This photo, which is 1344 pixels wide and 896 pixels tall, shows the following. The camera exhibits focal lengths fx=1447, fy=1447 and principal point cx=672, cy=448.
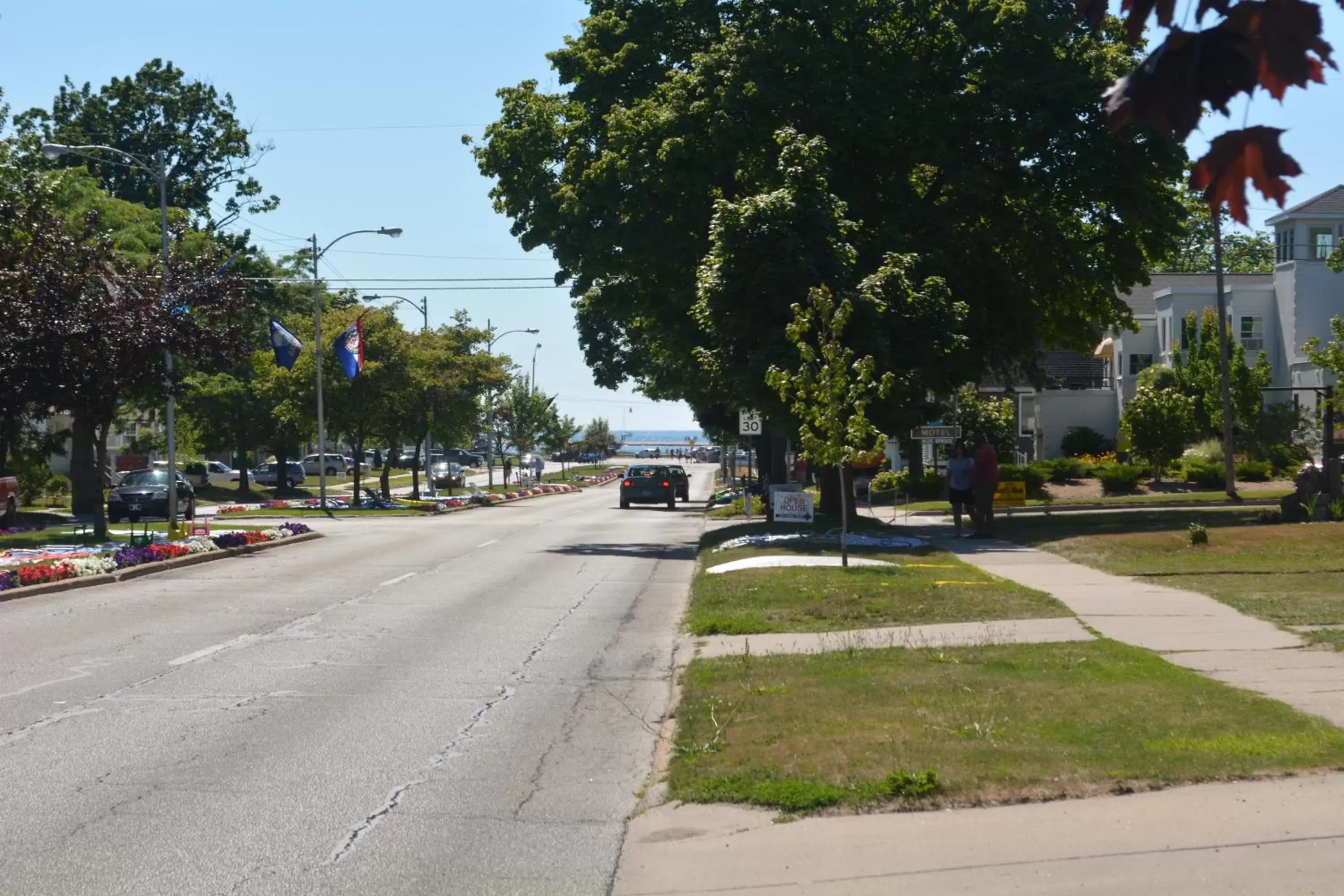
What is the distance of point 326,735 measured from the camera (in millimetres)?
10195

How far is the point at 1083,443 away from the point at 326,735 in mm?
57570

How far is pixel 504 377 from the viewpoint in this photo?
63.1 metres

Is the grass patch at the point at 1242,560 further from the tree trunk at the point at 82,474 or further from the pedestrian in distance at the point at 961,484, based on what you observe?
the tree trunk at the point at 82,474

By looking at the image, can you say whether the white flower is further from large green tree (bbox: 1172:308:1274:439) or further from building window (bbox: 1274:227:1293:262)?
building window (bbox: 1274:227:1293:262)

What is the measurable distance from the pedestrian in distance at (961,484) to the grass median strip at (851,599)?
7322mm

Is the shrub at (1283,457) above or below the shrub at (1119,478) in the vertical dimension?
above

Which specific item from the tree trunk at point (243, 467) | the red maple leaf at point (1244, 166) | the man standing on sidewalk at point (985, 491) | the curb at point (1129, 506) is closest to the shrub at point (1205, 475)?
the curb at point (1129, 506)

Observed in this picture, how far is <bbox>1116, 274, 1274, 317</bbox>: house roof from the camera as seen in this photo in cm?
6294

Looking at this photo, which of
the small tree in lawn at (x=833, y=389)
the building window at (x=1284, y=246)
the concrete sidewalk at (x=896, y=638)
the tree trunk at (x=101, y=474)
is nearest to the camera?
the concrete sidewalk at (x=896, y=638)

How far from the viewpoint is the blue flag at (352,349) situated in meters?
49.1

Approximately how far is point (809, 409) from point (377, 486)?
2541 inches

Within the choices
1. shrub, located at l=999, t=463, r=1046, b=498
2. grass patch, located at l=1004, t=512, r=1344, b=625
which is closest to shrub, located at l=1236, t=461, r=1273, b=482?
shrub, located at l=999, t=463, r=1046, b=498

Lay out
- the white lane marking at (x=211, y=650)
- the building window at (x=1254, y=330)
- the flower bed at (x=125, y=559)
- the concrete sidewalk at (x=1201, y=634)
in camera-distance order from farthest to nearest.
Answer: the building window at (x=1254, y=330)
the flower bed at (x=125, y=559)
the white lane marking at (x=211, y=650)
the concrete sidewalk at (x=1201, y=634)

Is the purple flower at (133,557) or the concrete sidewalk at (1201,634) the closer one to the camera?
the concrete sidewalk at (1201,634)
